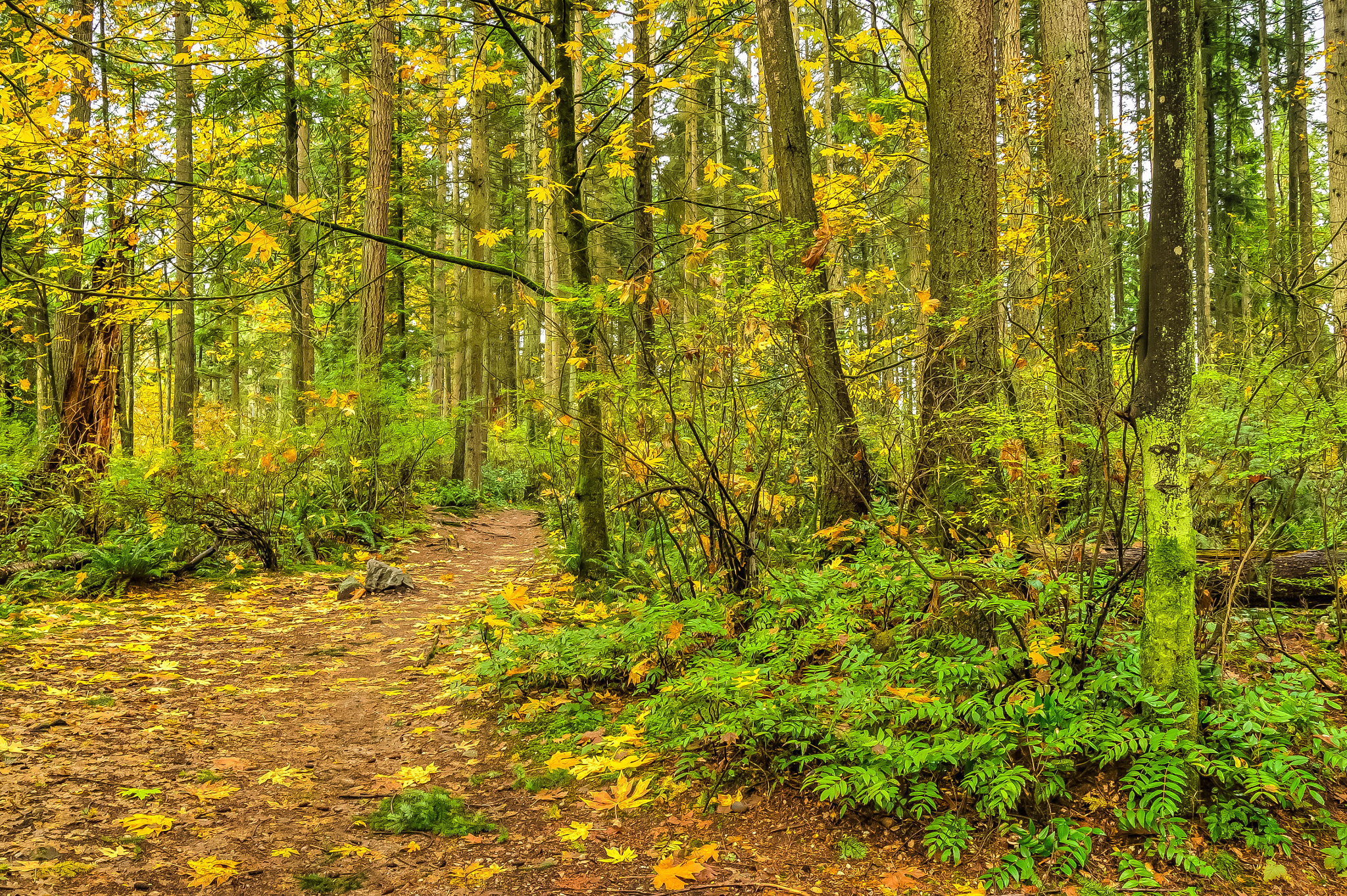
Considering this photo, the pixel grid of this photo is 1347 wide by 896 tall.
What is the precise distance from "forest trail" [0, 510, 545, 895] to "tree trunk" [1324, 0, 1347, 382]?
10855 mm

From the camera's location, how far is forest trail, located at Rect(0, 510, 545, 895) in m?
2.56

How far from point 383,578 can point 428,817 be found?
4737 mm

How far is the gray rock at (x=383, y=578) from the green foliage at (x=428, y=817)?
173 inches

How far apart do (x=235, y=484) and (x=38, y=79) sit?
428 centimetres

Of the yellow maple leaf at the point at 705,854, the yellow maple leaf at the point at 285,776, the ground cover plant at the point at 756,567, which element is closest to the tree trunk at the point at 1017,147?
the ground cover plant at the point at 756,567

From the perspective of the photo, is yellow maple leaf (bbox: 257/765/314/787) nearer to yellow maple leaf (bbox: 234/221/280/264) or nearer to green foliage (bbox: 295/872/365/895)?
green foliage (bbox: 295/872/365/895)

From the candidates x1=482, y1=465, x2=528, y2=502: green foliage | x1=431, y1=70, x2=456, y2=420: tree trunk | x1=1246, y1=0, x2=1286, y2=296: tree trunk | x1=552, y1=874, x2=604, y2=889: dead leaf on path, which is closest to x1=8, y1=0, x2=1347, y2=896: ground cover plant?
x1=552, y1=874, x2=604, y2=889: dead leaf on path

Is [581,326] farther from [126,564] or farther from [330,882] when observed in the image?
[126,564]

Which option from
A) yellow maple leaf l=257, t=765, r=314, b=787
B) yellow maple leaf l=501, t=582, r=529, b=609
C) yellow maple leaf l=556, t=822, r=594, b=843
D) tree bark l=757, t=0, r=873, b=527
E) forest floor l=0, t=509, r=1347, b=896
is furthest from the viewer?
tree bark l=757, t=0, r=873, b=527

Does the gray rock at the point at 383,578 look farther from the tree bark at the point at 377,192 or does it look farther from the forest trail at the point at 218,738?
the tree bark at the point at 377,192

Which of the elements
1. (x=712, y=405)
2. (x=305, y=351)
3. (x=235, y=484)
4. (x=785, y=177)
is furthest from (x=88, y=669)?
(x=305, y=351)

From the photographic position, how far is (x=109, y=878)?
7.72 ft

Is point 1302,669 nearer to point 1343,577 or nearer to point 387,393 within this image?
point 1343,577

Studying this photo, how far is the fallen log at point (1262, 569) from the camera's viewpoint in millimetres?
3531
